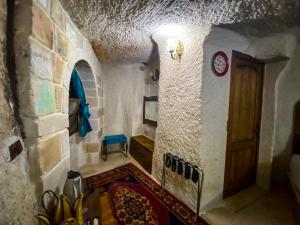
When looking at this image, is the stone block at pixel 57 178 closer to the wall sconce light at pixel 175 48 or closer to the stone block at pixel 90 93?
the wall sconce light at pixel 175 48

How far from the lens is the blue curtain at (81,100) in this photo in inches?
84.4

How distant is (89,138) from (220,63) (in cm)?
242

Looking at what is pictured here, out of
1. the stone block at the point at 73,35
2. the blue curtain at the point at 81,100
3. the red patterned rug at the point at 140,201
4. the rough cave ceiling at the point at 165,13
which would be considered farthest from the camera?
the blue curtain at the point at 81,100

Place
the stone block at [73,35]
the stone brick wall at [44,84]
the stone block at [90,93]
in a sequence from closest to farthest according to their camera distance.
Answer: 1. the stone brick wall at [44,84]
2. the stone block at [73,35]
3. the stone block at [90,93]

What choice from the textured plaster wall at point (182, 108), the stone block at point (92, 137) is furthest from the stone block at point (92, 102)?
the textured plaster wall at point (182, 108)

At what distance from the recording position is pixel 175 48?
1.84m

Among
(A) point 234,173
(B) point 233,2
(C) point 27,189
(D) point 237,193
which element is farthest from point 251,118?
(C) point 27,189

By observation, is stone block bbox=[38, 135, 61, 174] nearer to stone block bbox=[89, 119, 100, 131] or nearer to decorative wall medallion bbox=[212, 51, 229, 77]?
decorative wall medallion bbox=[212, 51, 229, 77]

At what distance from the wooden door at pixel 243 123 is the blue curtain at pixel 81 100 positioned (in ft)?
6.43

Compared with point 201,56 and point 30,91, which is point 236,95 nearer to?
point 201,56

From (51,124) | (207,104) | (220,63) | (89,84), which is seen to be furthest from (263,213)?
(89,84)

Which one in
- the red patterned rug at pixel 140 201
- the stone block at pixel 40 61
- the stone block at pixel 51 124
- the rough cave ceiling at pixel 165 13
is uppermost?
the rough cave ceiling at pixel 165 13

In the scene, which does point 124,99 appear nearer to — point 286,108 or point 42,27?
point 42,27

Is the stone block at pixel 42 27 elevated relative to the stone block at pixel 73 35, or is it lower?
lower
